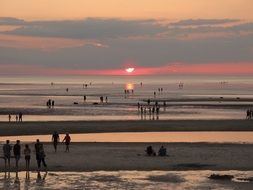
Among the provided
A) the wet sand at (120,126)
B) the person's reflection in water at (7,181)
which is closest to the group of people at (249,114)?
the wet sand at (120,126)

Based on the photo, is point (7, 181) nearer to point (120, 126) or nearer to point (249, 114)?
point (120, 126)

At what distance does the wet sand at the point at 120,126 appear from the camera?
52031 millimetres

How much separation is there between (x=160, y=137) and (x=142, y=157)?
14.2m

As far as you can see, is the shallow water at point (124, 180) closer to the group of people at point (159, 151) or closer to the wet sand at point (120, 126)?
the group of people at point (159, 151)

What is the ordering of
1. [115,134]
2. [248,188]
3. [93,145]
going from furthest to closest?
1. [115,134]
2. [93,145]
3. [248,188]

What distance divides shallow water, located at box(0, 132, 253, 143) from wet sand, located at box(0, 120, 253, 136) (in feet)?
8.90

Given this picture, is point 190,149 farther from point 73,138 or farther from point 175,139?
point 73,138

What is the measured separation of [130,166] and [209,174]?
4.48m

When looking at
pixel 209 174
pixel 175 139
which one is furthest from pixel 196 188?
pixel 175 139

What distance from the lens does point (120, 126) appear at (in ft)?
184

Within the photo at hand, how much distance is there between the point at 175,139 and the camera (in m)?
45.5

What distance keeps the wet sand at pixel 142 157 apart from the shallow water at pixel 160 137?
3.97 metres

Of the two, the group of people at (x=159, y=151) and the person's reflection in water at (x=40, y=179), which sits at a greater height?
the group of people at (x=159, y=151)

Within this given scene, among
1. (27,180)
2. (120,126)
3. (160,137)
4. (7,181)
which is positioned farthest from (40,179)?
(120,126)
